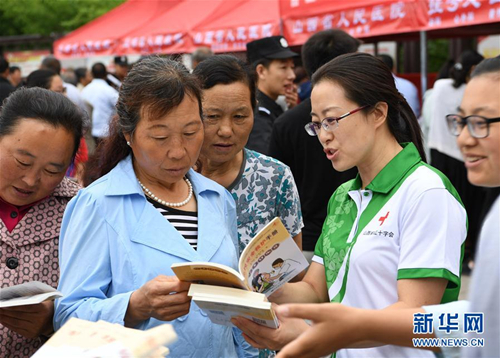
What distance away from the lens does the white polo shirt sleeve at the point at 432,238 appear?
2.11 meters

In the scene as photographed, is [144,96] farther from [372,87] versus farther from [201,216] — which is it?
[372,87]

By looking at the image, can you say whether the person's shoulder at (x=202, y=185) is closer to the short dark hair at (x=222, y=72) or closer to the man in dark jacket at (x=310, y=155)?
the short dark hair at (x=222, y=72)

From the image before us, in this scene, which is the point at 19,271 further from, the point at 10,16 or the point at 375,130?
the point at 10,16

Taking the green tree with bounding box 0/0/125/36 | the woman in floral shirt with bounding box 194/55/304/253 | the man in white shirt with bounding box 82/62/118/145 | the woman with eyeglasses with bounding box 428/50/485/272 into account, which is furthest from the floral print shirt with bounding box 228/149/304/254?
the green tree with bounding box 0/0/125/36

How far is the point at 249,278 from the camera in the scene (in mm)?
2156

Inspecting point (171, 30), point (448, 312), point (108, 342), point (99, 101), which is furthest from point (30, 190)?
point (171, 30)

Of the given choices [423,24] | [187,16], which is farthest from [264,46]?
[187,16]

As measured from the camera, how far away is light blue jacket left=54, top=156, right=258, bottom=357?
7.14 feet

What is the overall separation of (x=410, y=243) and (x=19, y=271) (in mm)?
1389

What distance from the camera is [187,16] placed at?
36.7ft

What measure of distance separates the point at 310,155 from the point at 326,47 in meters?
0.75

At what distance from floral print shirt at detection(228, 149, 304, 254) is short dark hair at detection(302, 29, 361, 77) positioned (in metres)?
1.51

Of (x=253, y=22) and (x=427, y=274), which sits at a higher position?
(x=253, y=22)

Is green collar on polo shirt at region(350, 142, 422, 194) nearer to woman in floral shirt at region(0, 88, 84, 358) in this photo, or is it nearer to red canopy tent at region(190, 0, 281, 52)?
woman in floral shirt at region(0, 88, 84, 358)
